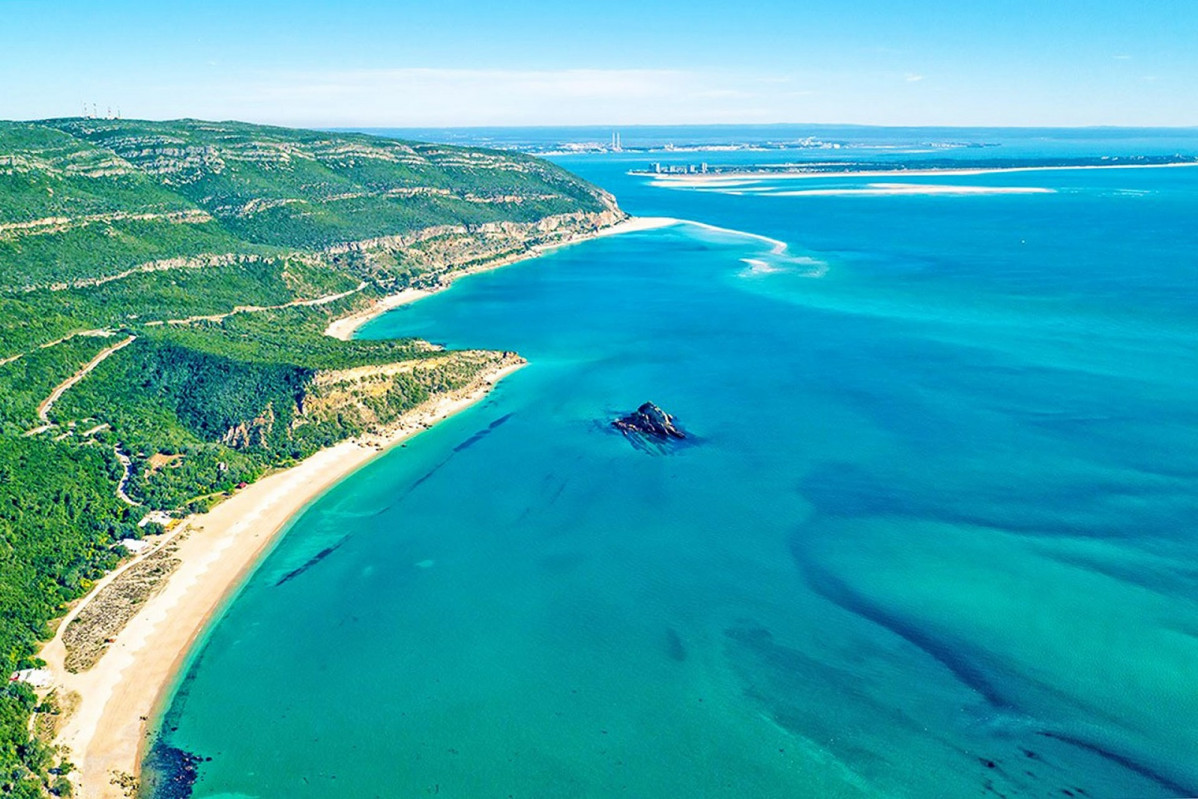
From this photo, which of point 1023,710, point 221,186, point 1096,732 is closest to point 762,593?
point 1023,710

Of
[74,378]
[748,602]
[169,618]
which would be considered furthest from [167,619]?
[748,602]

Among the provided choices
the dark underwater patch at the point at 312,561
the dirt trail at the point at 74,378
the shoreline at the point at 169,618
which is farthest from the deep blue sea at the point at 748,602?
the dirt trail at the point at 74,378

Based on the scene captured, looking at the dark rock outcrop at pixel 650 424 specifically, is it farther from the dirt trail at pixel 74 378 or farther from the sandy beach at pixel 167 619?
the dirt trail at pixel 74 378

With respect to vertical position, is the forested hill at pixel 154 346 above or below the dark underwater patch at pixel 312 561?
above

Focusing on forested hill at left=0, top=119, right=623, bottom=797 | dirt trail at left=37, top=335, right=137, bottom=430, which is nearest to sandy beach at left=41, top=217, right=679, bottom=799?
forested hill at left=0, top=119, right=623, bottom=797

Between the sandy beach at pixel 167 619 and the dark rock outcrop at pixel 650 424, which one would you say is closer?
the sandy beach at pixel 167 619

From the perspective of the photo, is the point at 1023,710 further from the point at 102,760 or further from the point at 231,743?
the point at 102,760

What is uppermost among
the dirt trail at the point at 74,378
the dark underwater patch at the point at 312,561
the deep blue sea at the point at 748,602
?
the dirt trail at the point at 74,378
